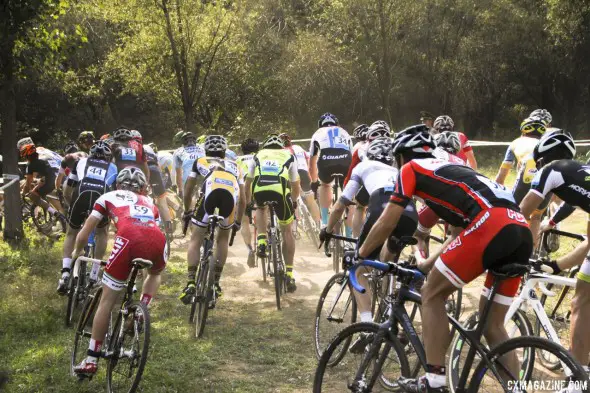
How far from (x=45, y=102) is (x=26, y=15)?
25.2 meters

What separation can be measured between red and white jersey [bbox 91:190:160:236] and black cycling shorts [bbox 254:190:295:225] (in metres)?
2.96

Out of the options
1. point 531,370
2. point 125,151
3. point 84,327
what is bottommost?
point 84,327

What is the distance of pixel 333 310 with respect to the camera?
23.0 feet

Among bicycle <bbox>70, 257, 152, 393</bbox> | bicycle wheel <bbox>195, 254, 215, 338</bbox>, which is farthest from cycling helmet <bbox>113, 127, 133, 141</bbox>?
bicycle <bbox>70, 257, 152, 393</bbox>

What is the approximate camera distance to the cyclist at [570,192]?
212 inches

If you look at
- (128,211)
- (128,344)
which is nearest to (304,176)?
(128,211)

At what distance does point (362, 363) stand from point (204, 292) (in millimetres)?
3596

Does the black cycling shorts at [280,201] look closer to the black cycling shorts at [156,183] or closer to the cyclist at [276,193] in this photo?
the cyclist at [276,193]

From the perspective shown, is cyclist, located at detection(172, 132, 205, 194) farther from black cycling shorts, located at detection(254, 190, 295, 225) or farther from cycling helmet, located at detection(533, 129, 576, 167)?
cycling helmet, located at detection(533, 129, 576, 167)

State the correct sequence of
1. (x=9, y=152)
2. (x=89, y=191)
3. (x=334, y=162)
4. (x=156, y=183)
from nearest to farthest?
(x=89, y=191), (x=334, y=162), (x=9, y=152), (x=156, y=183)

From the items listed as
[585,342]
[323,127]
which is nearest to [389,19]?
[323,127]

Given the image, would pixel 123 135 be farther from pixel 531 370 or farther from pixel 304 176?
pixel 531 370

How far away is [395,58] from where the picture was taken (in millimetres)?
31453

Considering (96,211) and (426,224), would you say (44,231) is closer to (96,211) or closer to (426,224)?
(96,211)
